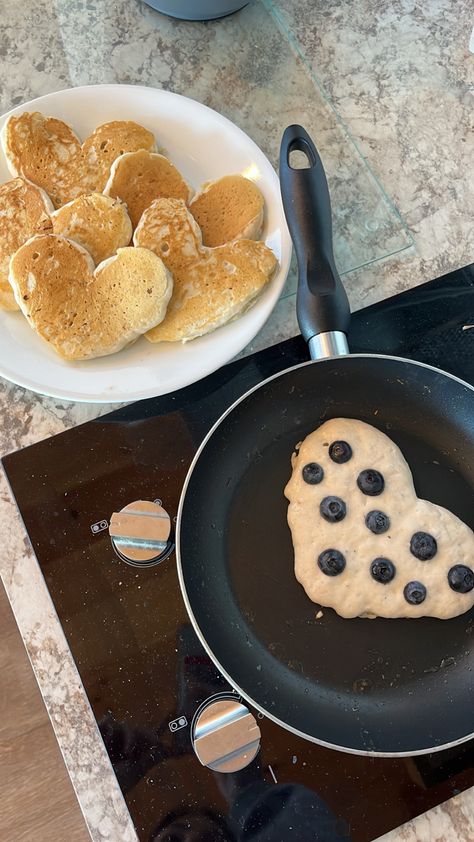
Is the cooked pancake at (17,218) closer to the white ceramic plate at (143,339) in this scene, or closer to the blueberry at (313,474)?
the white ceramic plate at (143,339)

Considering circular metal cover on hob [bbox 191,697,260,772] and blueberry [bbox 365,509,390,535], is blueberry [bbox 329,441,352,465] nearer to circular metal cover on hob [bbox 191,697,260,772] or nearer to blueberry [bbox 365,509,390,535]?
blueberry [bbox 365,509,390,535]

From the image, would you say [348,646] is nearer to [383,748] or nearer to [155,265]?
[383,748]

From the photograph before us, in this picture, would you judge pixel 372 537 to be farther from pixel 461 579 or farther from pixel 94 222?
pixel 94 222

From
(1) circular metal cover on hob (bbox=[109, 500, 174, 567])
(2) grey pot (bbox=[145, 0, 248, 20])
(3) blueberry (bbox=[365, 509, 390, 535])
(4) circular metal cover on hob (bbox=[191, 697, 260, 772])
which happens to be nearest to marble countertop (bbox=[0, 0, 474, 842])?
(2) grey pot (bbox=[145, 0, 248, 20])

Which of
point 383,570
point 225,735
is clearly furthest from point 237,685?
point 383,570

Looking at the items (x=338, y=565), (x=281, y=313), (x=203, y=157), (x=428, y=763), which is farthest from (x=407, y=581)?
(x=203, y=157)

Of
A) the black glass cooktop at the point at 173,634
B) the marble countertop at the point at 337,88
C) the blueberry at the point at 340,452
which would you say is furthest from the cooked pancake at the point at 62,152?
the blueberry at the point at 340,452

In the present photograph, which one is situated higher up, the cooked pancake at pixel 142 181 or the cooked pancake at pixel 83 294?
the cooked pancake at pixel 142 181
